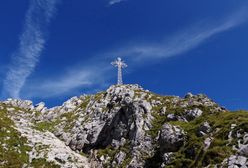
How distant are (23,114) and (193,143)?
188 ft

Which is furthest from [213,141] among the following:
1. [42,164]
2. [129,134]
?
[42,164]

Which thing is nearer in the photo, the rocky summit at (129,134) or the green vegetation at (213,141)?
the green vegetation at (213,141)

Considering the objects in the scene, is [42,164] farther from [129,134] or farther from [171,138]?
[171,138]

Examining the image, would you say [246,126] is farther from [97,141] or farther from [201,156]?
[97,141]

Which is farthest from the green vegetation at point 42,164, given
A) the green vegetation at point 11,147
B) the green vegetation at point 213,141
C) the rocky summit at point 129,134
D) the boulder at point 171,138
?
the green vegetation at point 213,141

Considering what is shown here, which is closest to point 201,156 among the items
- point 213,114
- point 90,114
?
point 213,114

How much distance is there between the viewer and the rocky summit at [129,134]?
51375 millimetres

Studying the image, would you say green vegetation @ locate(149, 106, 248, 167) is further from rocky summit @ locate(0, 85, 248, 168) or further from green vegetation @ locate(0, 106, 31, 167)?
green vegetation @ locate(0, 106, 31, 167)

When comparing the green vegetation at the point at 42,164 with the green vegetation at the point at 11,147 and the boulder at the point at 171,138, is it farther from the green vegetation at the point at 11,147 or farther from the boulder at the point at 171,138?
the boulder at the point at 171,138

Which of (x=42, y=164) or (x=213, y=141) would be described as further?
(x=42, y=164)

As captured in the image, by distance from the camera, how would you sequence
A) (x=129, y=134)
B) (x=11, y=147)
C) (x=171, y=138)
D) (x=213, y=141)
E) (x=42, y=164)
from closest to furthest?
(x=213, y=141) → (x=171, y=138) → (x=42, y=164) → (x=11, y=147) → (x=129, y=134)

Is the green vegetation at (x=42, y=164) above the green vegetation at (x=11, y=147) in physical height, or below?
below

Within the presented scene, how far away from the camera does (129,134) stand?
232ft

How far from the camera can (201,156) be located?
49656mm
